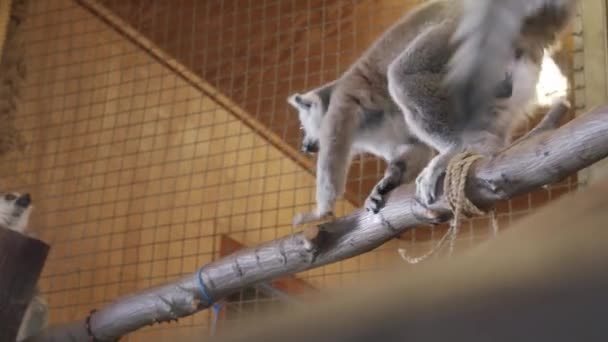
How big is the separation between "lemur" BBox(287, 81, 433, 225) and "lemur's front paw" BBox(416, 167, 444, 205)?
40 centimetres

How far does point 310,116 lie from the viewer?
10.3ft

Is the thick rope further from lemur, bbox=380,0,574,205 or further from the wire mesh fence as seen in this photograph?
the wire mesh fence

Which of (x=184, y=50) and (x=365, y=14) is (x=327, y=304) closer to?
(x=365, y=14)

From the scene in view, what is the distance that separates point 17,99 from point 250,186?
1.18 meters

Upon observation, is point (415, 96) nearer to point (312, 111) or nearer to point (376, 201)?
point (376, 201)

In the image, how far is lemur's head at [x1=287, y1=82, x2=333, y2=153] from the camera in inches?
120

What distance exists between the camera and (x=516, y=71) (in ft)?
7.22

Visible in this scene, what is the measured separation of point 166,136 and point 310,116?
1195 millimetres

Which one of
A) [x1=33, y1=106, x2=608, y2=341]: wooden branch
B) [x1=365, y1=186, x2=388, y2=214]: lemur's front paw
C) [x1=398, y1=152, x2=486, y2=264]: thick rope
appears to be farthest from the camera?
[x1=365, y1=186, x2=388, y2=214]: lemur's front paw

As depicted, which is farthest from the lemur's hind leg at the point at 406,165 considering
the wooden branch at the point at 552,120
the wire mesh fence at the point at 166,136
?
the wire mesh fence at the point at 166,136

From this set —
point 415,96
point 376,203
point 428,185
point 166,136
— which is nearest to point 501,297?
point 428,185

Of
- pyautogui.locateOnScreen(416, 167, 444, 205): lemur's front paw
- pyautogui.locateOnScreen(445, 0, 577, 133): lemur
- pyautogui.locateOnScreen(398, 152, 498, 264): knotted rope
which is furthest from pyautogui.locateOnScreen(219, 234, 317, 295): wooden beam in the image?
pyautogui.locateOnScreen(398, 152, 498, 264): knotted rope

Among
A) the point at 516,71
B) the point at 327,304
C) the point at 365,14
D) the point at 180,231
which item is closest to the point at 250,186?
the point at 180,231

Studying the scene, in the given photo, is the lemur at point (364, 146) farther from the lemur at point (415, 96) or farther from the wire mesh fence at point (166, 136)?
the wire mesh fence at point (166, 136)
